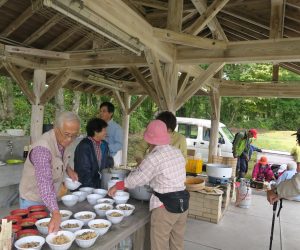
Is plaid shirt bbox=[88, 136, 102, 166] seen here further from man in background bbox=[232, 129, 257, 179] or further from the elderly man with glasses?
man in background bbox=[232, 129, 257, 179]

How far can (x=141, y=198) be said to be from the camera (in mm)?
2543

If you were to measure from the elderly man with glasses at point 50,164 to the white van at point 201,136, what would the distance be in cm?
850

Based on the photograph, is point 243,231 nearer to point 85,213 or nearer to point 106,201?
point 106,201

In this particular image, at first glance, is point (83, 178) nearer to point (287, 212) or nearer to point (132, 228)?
point (132, 228)

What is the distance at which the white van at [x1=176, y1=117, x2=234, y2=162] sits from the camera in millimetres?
10102

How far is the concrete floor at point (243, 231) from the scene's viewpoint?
12.5 ft

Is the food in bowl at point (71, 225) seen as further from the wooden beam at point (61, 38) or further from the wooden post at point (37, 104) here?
the wooden post at point (37, 104)

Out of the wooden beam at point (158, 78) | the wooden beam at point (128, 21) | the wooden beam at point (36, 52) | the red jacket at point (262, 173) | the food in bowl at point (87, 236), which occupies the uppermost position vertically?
the wooden beam at point (36, 52)

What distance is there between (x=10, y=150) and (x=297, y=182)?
4.71 metres

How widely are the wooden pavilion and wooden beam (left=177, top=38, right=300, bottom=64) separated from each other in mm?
11

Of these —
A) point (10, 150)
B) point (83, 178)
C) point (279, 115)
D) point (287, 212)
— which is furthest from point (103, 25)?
point (279, 115)

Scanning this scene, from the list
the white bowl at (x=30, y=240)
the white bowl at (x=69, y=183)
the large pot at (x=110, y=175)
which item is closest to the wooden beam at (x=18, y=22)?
the large pot at (x=110, y=175)

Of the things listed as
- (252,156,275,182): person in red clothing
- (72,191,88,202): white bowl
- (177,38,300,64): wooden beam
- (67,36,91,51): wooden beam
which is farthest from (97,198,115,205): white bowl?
(252,156,275,182): person in red clothing

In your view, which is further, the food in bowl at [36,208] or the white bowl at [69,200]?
the white bowl at [69,200]
